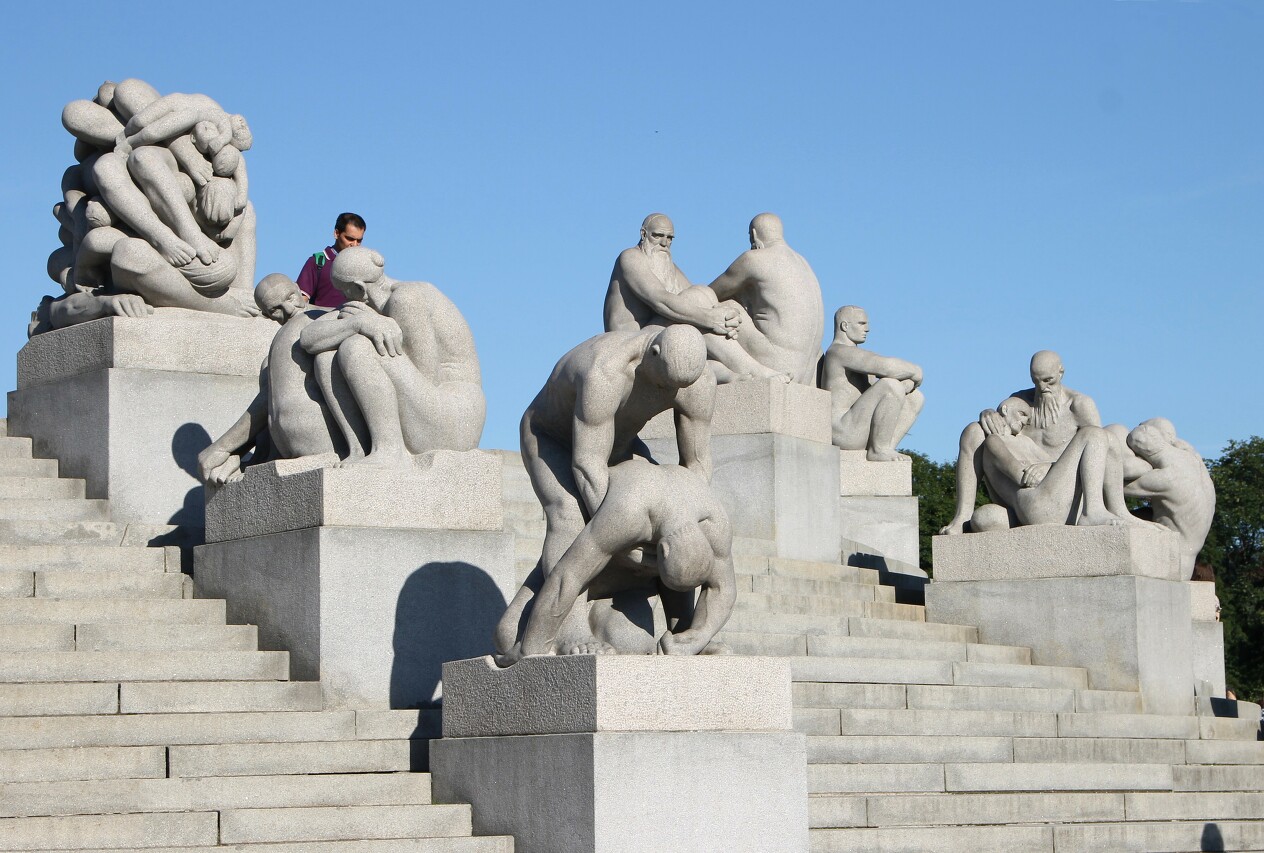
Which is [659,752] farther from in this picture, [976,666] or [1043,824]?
[976,666]

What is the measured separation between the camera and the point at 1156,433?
15.5 m

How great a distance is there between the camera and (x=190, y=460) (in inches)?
500

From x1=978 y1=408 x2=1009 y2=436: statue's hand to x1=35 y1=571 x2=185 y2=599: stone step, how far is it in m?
6.22

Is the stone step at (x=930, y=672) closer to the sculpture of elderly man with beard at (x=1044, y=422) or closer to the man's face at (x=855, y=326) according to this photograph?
the sculpture of elderly man with beard at (x=1044, y=422)

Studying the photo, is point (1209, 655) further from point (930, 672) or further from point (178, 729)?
point (178, 729)

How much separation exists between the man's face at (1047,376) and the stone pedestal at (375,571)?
5.43 metres

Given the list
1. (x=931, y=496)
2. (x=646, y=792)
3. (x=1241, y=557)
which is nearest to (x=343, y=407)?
(x=646, y=792)

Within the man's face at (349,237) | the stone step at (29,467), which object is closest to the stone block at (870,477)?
the man's face at (349,237)

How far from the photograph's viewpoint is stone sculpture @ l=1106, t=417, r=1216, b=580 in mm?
15344

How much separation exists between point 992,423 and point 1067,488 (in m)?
1.03

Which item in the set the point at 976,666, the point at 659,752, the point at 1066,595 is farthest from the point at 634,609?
the point at 1066,595

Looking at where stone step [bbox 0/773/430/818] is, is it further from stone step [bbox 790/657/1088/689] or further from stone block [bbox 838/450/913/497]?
stone block [bbox 838/450/913/497]

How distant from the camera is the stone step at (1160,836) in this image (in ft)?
34.9

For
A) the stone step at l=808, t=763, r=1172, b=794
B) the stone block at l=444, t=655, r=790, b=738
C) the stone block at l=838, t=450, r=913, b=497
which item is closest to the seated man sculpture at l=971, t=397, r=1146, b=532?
the stone step at l=808, t=763, r=1172, b=794
